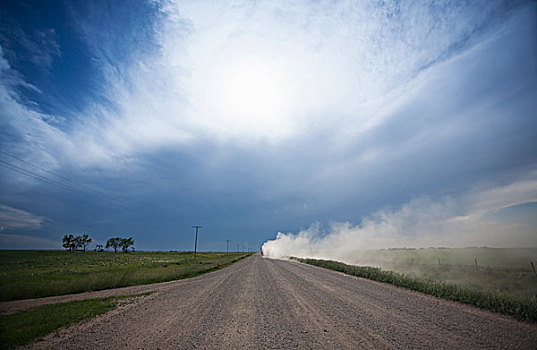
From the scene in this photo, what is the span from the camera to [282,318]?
8.58 m

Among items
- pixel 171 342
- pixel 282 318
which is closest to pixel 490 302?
pixel 282 318

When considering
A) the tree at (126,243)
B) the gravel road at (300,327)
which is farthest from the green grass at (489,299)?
→ the tree at (126,243)

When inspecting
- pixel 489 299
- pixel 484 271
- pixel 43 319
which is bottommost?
pixel 484 271

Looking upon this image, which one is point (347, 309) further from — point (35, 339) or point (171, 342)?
point (35, 339)

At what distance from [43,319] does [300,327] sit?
10051mm

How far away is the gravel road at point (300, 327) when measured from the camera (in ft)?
20.2

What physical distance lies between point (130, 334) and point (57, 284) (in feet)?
49.2

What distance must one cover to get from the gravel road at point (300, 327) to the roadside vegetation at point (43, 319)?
63 cm

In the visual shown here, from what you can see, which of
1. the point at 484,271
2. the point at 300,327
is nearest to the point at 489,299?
the point at 300,327

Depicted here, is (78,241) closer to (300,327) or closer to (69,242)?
(69,242)

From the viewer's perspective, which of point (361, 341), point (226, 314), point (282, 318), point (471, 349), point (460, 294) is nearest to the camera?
point (471, 349)

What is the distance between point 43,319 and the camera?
873 centimetres

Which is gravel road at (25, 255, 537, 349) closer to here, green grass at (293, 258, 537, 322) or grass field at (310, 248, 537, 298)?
green grass at (293, 258, 537, 322)

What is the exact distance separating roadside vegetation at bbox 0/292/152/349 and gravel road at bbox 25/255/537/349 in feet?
2.06
